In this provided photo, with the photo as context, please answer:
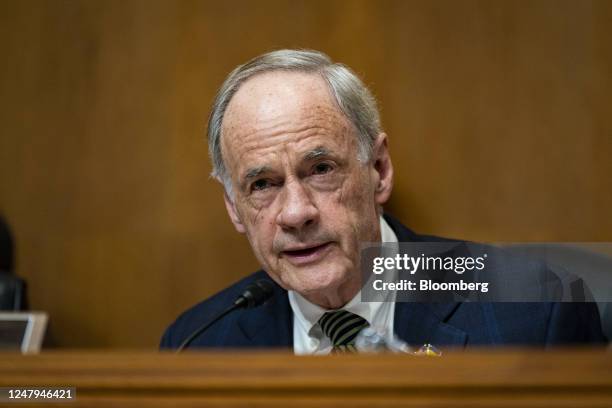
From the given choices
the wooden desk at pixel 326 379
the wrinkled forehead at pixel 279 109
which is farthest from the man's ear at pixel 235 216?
the wooden desk at pixel 326 379

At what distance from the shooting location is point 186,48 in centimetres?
286

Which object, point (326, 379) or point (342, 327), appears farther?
point (342, 327)

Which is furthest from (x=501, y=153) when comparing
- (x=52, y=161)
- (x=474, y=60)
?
(x=52, y=161)

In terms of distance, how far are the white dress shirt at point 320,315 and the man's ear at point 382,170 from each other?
3.7 inches

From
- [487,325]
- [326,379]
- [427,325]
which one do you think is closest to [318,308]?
[427,325]

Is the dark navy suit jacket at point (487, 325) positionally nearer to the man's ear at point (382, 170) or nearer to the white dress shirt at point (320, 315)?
the white dress shirt at point (320, 315)

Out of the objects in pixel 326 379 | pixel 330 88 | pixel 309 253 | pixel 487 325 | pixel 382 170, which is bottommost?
pixel 326 379

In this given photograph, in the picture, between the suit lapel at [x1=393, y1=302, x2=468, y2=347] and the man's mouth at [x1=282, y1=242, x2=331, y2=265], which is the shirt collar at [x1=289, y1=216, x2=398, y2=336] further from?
the man's mouth at [x1=282, y1=242, x2=331, y2=265]

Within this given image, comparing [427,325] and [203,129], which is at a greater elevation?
[203,129]

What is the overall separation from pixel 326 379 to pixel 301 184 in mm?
881

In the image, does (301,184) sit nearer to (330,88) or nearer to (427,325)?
(330,88)

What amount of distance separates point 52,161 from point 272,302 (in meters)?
1.37

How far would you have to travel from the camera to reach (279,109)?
5.74 ft

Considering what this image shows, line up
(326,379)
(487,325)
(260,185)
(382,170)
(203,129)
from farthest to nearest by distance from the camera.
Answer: (203,129) → (382,170) → (260,185) → (487,325) → (326,379)
